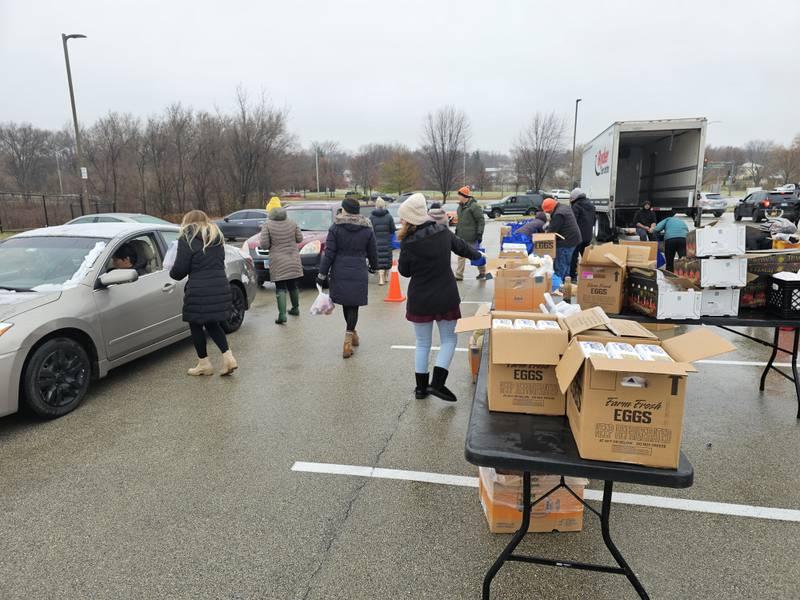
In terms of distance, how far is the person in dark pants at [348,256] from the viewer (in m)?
5.82

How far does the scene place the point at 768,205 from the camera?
2592 centimetres

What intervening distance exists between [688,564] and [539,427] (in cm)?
114

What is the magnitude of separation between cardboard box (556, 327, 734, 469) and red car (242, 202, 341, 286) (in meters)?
7.97

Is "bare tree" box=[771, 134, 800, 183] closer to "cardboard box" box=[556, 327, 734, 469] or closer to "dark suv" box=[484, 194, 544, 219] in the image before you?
"dark suv" box=[484, 194, 544, 219]

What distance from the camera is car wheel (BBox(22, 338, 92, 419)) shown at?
411 cm

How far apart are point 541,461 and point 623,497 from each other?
1519mm

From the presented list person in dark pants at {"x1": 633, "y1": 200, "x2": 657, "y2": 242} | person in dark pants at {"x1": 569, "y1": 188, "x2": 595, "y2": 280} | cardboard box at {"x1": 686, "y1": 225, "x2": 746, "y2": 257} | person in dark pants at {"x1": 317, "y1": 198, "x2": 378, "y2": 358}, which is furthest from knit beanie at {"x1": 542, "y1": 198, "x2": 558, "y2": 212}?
cardboard box at {"x1": 686, "y1": 225, "x2": 746, "y2": 257}

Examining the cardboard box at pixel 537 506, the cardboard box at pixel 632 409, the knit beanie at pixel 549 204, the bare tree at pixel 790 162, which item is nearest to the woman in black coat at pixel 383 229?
the knit beanie at pixel 549 204

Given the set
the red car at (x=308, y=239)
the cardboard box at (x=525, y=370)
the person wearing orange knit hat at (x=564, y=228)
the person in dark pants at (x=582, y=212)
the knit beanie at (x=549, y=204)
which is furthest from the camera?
the red car at (x=308, y=239)

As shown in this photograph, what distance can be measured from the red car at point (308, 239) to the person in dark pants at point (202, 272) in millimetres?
4457

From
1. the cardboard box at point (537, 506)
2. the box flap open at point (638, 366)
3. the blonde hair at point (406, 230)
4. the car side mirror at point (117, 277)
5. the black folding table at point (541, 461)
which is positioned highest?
the blonde hair at point (406, 230)

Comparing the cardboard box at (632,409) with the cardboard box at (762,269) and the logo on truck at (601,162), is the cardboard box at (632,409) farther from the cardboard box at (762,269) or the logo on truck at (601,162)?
the logo on truck at (601,162)

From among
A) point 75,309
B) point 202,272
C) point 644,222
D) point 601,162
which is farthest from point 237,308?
point 601,162

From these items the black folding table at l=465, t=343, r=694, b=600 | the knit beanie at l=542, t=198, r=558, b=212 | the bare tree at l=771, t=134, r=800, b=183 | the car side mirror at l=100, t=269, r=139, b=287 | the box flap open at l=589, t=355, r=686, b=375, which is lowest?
the black folding table at l=465, t=343, r=694, b=600
